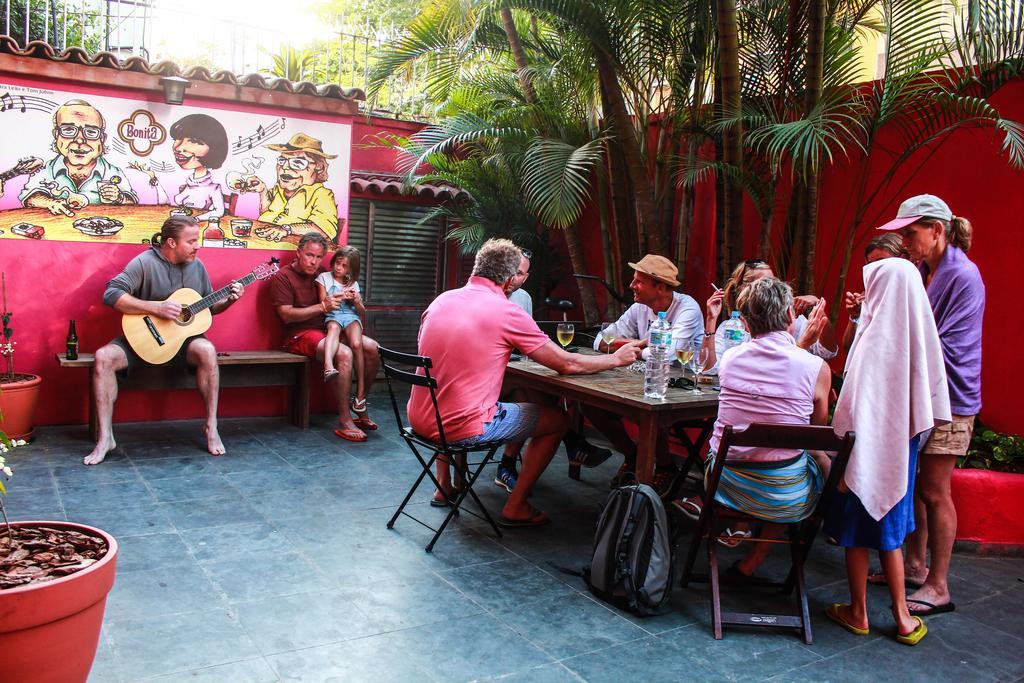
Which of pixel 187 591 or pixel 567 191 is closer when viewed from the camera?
pixel 187 591

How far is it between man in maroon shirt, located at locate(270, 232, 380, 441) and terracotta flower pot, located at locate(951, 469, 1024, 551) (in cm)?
397

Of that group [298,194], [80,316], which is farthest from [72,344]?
[298,194]

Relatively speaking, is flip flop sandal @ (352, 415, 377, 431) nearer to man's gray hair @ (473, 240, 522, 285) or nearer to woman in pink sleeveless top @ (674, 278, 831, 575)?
man's gray hair @ (473, 240, 522, 285)

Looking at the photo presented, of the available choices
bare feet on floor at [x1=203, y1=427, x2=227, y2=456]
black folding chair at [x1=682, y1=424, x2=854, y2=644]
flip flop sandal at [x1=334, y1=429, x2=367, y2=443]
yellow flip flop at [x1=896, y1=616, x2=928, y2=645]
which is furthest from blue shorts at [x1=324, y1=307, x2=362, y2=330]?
yellow flip flop at [x1=896, y1=616, x2=928, y2=645]

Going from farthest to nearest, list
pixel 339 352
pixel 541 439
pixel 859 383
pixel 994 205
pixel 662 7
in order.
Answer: pixel 339 352 → pixel 662 7 → pixel 994 205 → pixel 541 439 → pixel 859 383

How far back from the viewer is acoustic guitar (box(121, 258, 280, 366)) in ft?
18.6

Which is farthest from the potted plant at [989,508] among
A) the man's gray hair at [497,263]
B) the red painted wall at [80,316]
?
the red painted wall at [80,316]

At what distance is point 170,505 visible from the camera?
450 cm

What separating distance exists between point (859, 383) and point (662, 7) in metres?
3.47

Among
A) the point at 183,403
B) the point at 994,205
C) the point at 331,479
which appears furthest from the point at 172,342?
the point at 994,205

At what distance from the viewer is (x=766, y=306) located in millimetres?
3355

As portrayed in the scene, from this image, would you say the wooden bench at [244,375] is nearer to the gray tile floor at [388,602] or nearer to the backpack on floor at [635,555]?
the gray tile floor at [388,602]

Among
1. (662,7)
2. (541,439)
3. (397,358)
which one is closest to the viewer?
(397,358)

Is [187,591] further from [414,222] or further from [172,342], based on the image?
[414,222]
